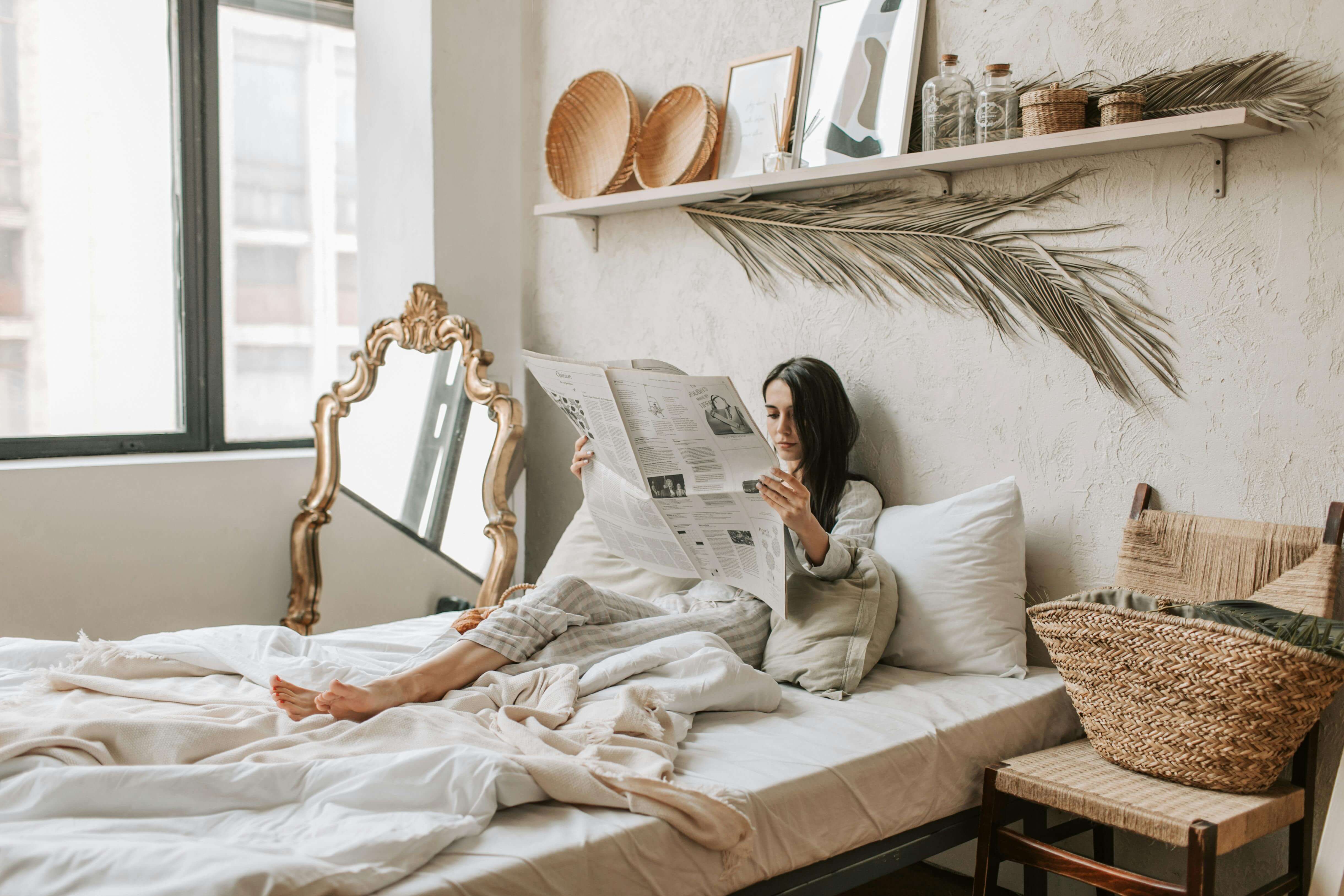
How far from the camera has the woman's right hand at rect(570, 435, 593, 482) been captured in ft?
7.48

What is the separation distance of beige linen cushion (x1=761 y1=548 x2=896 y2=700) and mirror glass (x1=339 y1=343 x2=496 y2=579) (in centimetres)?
115

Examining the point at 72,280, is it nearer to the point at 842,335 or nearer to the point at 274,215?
the point at 274,215

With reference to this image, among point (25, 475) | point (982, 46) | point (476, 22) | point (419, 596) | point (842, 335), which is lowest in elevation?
point (419, 596)

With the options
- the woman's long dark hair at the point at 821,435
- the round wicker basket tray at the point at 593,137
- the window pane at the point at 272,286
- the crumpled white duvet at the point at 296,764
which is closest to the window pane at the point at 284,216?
the window pane at the point at 272,286

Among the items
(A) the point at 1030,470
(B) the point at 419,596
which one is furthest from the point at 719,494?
(B) the point at 419,596

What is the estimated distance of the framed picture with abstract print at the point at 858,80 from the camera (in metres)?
2.25

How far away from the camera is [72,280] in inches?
117

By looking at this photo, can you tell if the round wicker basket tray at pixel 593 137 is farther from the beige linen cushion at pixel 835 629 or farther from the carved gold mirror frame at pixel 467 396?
the beige linen cushion at pixel 835 629

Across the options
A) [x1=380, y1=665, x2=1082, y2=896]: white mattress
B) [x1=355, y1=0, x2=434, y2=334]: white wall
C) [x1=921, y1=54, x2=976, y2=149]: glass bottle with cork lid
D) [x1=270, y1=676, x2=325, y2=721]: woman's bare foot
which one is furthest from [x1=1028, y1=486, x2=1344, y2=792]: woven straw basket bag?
[x1=355, y1=0, x2=434, y2=334]: white wall

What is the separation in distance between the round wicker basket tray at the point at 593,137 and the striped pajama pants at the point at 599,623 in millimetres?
1201

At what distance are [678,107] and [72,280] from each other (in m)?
1.70

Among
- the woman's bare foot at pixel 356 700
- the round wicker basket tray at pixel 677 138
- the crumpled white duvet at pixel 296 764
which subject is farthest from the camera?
the round wicker basket tray at pixel 677 138

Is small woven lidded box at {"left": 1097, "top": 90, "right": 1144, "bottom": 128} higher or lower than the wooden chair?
higher

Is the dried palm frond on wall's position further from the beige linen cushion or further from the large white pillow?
the large white pillow
